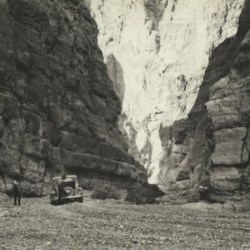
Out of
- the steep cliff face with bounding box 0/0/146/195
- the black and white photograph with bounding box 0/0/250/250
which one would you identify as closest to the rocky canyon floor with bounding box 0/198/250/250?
the black and white photograph with bounding box 0/0/250/250

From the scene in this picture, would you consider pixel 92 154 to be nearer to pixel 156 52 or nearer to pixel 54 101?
pixel 54 101

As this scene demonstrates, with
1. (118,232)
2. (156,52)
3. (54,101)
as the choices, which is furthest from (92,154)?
(156,52)

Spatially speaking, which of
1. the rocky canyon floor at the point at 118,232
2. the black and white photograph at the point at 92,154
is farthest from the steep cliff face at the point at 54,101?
the rocky canyon floor at the point at 118,232

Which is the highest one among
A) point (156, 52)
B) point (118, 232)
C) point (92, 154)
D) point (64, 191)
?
point (156, 52)

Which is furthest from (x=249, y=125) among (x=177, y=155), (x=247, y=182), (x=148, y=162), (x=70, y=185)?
(x=148, y=162)

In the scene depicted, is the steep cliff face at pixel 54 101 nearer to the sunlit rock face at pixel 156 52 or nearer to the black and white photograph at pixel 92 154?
the black and white photograph at pixel 92 154

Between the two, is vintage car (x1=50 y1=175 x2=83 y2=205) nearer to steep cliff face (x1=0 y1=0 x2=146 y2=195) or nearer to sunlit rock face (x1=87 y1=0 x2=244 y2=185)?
steep cliff face (x1=0 y1=0 x2=146 y2=195)

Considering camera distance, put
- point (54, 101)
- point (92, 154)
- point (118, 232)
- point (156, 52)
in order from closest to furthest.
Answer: point (118, 232), point (54, 101), point (92, 154), point (156, 52)

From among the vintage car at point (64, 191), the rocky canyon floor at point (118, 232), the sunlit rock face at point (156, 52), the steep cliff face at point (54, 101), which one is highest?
the sunlit rock face at point (156, 52)
